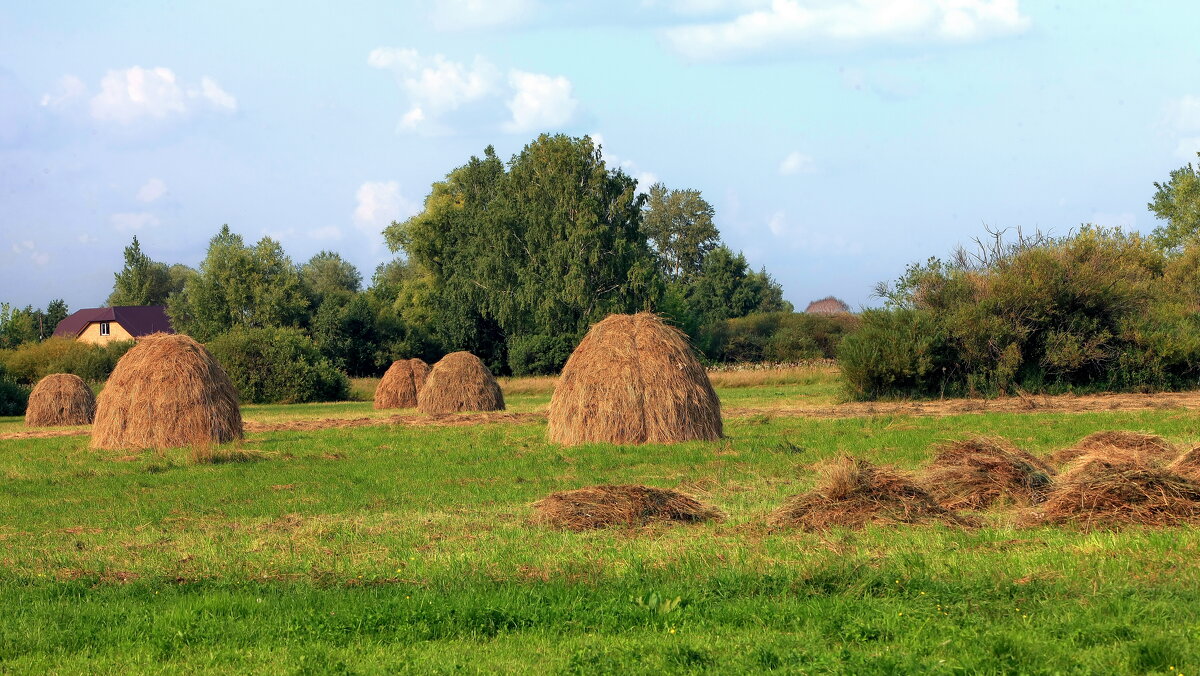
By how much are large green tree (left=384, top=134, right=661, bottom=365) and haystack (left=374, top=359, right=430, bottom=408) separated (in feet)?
67.1

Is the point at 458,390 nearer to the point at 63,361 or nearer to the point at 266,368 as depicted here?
the point at 266,368

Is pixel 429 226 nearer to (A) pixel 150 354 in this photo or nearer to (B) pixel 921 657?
(A) pixel 150 354

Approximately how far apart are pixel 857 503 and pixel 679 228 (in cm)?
9031

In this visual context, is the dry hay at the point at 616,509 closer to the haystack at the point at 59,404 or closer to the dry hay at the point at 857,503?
the dry hay at the point at 857,503

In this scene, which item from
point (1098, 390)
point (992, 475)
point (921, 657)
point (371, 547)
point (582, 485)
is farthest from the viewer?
point (1098, 390)

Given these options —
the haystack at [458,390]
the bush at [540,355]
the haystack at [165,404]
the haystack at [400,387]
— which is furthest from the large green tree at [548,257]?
the haystack at [165,404]

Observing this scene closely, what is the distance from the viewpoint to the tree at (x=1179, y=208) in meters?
62.9

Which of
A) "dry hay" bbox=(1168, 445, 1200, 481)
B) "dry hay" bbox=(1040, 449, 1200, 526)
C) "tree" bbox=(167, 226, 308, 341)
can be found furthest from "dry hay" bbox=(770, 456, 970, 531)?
"tree" bbox=(167, 226, 308, 341)

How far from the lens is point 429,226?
7688 cm

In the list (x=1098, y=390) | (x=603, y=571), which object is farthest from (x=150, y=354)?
(x=1098, y=390)

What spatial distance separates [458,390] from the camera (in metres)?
35.3

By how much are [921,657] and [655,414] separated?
14529 mm

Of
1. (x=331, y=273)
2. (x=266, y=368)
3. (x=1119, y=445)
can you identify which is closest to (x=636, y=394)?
(x=1119, y=445)

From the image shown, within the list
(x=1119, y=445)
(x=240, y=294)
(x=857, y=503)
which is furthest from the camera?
(x=240, y=294)
